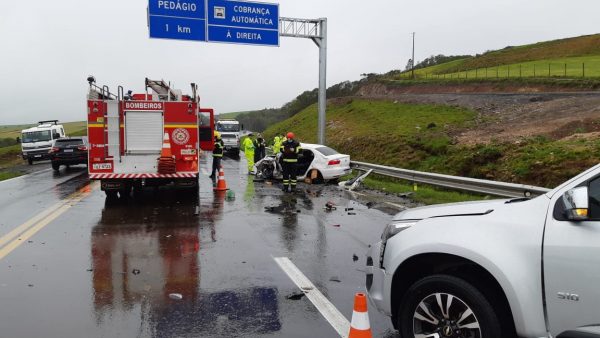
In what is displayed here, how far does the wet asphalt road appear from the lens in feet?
14.5

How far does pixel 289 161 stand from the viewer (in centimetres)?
1460

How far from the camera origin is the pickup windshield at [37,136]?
31109 mm

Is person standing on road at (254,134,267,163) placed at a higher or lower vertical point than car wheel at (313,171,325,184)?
higher

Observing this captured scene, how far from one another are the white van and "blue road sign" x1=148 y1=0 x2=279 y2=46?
51.2 feet

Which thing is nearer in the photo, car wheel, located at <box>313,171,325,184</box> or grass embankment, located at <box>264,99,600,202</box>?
grass embankment, located at <box>264,99,600,202</box>

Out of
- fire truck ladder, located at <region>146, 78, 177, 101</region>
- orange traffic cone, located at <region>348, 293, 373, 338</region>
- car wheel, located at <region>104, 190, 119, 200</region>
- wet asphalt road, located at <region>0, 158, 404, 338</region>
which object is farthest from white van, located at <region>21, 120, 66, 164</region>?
orange traffic cone, located at <region>348, 293, 373, 338</region>

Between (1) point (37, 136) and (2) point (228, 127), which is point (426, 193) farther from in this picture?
(1) point (37, 136)

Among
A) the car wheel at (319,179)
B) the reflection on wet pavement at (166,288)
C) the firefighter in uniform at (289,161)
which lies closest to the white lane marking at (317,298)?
the reflection on wet pavement at (166,288)

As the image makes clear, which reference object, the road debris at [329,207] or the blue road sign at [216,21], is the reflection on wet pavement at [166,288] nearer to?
the road debris at [329,207]

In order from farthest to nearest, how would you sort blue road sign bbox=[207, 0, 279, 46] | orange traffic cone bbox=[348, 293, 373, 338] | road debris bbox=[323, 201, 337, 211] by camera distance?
blue road sign bbox=[207, 0, 279, 46] → road debris bbox=[323, 201, 337, 211] → orange traffic cone bbox=[348, 293, 373, 338]

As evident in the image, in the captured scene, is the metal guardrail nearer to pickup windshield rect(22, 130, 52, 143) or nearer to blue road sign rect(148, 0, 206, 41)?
blue road sign rect(148, 0, 206, 41)

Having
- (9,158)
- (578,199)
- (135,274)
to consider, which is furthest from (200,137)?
(9,158)

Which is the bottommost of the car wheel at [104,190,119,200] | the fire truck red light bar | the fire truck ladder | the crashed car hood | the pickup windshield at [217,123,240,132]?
the car wheel at [104,190,119,200]

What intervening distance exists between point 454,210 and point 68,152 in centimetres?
2370
